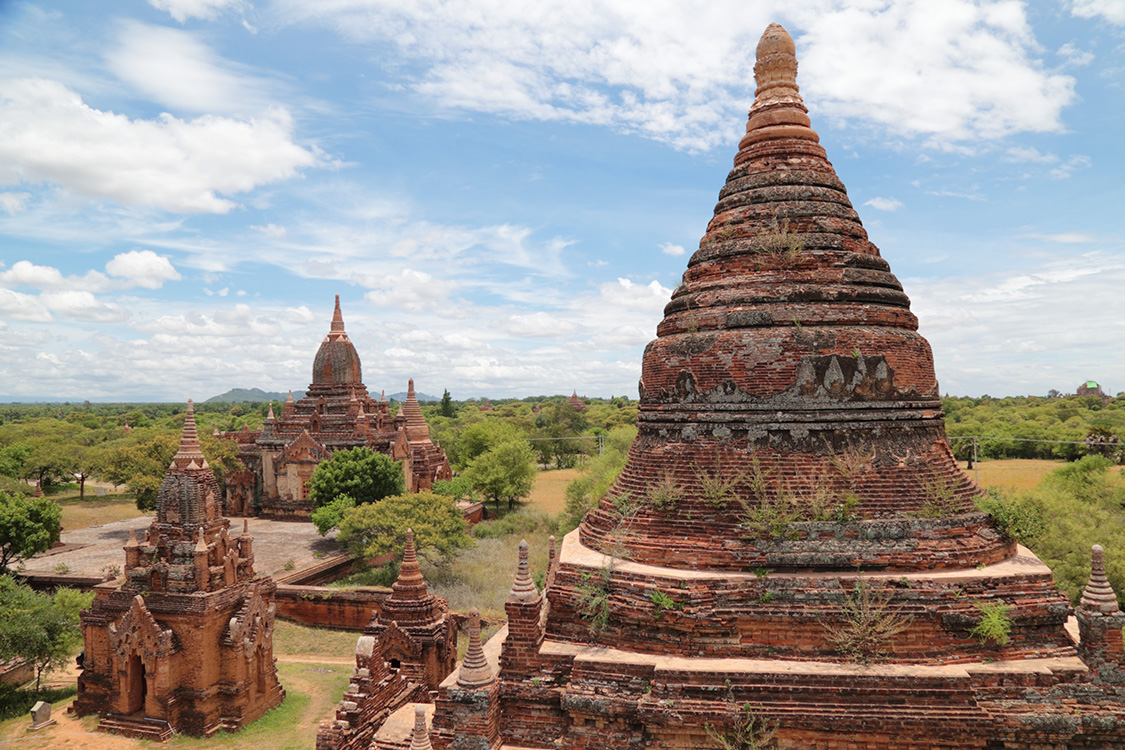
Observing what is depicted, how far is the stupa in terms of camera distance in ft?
24.1

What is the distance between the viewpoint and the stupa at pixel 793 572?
7.33 meters

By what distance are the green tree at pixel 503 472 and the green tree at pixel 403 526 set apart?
1286 cm

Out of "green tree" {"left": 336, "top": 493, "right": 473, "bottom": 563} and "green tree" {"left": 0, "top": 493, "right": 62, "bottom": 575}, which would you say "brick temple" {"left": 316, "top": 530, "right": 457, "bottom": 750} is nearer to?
"green tree" {"left": 336, "top": 493, "right": 473, "bottom": 563}

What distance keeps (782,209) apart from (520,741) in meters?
7.94

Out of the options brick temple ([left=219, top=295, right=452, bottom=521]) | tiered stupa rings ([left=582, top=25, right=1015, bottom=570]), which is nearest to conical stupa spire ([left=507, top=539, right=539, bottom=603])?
tiered stupa rings ([left=582, top=25, right=1015, bottom=570])

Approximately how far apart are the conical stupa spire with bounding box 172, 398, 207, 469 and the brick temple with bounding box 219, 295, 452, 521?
1733 centimetres

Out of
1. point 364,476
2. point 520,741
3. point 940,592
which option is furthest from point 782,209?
point 364,476

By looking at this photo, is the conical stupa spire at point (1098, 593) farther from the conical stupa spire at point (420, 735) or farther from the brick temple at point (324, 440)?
the brick temple at point (324, 440)

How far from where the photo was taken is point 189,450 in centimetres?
1588

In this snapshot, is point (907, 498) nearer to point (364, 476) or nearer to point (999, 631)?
point (999, 631)

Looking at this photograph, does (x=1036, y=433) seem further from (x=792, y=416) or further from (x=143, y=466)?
(x=143, y=466)

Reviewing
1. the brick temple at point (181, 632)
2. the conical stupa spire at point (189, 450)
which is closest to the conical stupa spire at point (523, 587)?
the brick temple at point (181, 632)

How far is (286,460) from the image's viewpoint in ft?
114

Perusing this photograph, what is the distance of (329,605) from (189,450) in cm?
834
